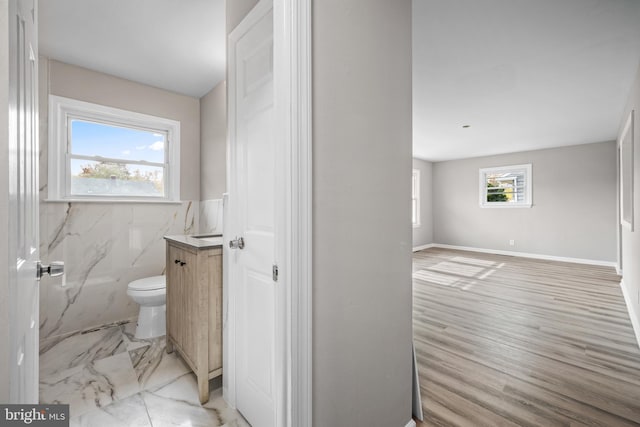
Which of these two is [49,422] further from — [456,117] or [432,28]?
[456,117]

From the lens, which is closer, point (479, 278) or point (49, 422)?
point (49, 422)

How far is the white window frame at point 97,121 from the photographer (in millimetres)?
2432

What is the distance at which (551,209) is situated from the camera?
6.02 meters

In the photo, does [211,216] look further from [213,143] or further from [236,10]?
[236,10]

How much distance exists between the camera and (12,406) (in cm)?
55

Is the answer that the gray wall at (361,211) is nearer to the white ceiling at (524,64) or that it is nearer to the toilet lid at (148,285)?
the white ceiling at (524,64)

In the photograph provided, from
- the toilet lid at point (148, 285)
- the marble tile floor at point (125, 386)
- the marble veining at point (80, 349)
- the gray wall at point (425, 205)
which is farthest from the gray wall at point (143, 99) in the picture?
the gray wall at point (425, 205)

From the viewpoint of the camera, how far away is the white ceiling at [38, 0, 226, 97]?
1853mm

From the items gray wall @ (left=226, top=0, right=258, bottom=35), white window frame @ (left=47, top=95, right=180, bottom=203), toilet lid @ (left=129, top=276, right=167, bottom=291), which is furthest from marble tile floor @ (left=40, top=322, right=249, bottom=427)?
gray wall @ (left=226, top=0, right=258, bottom=35)

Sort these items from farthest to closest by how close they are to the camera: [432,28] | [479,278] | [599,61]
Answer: [479,278] < [599,61] < [432,28]

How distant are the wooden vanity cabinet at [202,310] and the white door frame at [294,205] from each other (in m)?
0.85

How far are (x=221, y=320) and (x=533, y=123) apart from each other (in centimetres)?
525

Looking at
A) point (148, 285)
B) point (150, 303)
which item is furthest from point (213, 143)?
point (150, 303)

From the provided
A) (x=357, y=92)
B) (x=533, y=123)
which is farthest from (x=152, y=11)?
(x=533, y=123)
